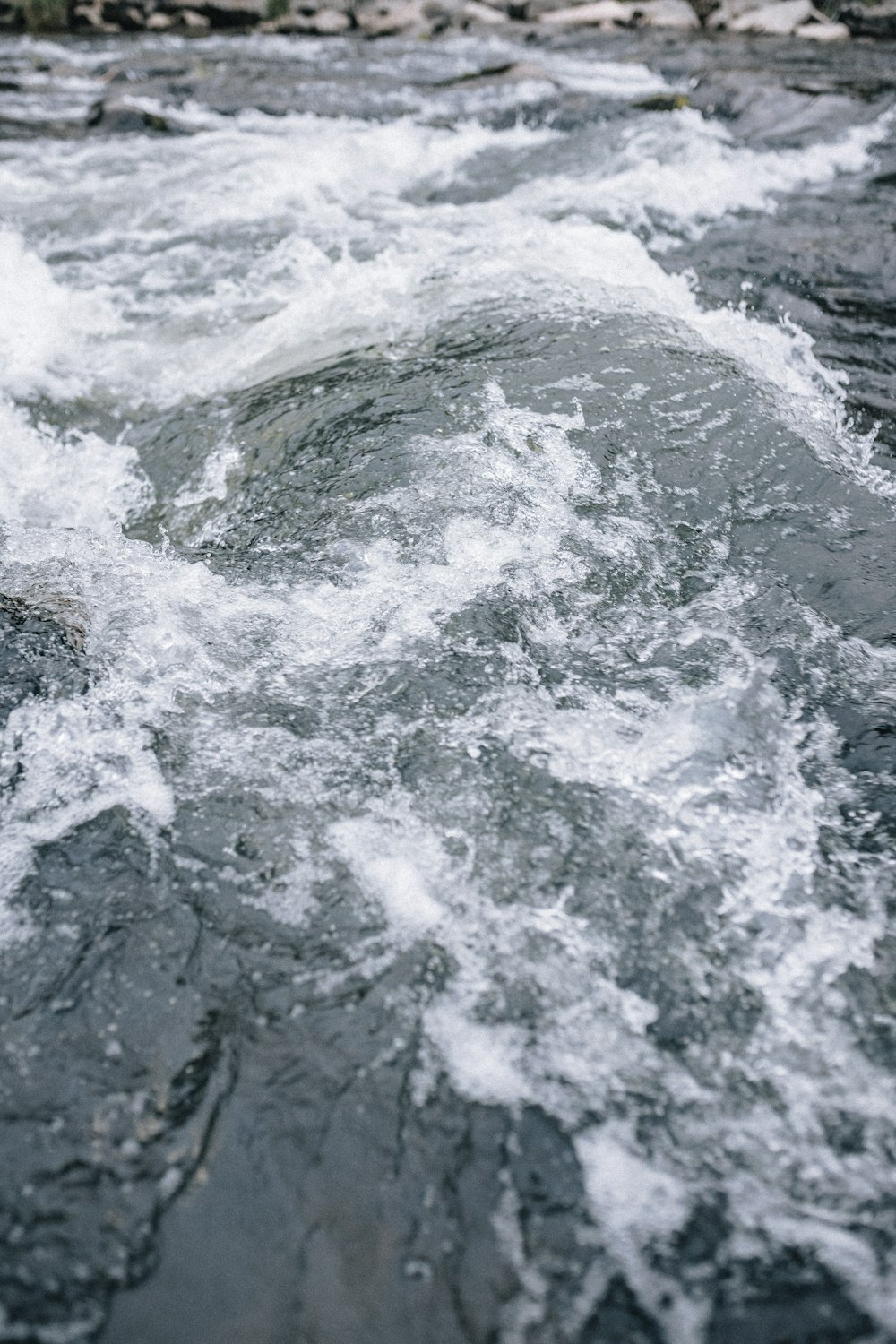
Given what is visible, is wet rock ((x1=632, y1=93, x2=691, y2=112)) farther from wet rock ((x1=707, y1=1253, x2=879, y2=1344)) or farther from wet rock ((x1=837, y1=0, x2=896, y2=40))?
wet rock ((x1=707, y1=1253, x2=879, y2=1344))

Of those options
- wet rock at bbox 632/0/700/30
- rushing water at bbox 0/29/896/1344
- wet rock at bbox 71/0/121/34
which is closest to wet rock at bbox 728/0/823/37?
wet rock at bbox 632/0/700/30

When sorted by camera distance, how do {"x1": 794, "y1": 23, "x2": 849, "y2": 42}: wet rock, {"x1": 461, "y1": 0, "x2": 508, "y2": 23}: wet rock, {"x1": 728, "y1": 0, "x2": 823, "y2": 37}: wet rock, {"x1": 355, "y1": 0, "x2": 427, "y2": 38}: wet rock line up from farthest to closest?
{"x1": 461, "y1": 0, "x2": 508, "y2": 23}: wet rock < {"x1": 355, "y1": 0, "x2": 427, "y2": 38}: wet rock < {"x1": 728, "y1": 0, "x2": 823, "y2": 37}: wet rock < {"x1": 794, "y1": 23, "x2": 849, "y2": 42}: wet rock

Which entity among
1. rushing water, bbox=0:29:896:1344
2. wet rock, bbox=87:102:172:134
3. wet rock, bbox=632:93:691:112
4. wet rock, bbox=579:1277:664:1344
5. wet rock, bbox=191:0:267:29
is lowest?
Result: wet rock, bbox=579:1277:664:1344

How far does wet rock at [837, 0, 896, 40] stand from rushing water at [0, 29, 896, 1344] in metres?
9.54

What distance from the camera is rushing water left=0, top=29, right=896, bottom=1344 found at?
138 centimetres

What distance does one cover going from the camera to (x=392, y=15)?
12414 millimetres

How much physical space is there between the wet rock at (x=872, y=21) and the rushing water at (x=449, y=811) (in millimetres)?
9540

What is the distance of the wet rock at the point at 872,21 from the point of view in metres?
10.9

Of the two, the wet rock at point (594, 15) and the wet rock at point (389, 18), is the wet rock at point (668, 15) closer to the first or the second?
the wet rock at point (594, 15)

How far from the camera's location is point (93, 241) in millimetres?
5344

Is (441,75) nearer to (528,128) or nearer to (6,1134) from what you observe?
(528,128)

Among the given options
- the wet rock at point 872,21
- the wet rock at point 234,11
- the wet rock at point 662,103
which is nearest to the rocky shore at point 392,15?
the wet rock at point 234,11

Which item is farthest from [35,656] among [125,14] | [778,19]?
[125,14]

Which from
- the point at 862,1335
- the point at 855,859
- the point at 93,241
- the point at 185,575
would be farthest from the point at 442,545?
the point at 93,241
